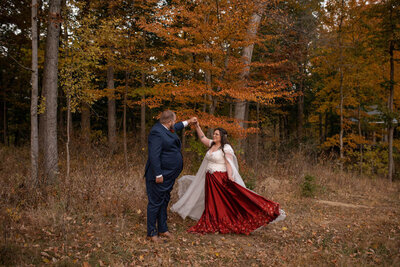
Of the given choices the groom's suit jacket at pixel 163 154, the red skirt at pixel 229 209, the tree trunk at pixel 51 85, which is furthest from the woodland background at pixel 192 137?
the groom's suit jacket at pixel 163 154

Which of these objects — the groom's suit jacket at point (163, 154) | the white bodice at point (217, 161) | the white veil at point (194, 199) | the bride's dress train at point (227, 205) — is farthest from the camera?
the white veil at point (194, 199)

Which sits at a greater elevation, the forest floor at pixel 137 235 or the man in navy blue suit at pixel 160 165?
the man in navy blue suit at pixel 160 165

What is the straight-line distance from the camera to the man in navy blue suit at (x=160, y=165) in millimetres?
4438

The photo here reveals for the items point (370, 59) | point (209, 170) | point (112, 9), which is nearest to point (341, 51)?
point (370, 59)

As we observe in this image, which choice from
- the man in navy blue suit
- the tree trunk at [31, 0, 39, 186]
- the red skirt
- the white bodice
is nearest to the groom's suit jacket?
the man in navy blue suit

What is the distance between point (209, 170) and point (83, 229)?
8.17 feet

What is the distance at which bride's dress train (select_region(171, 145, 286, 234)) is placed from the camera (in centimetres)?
523

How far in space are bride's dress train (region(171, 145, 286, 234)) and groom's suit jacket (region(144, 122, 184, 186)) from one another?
1.11 metres

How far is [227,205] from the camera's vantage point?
5.53 m

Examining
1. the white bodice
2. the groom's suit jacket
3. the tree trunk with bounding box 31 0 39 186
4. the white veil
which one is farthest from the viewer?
the tree trunk with bounding box 31 0 39 186

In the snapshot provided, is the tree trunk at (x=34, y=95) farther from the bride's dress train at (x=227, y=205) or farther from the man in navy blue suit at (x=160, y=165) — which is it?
the bride's dress train at (x=227, y=205)

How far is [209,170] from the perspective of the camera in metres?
5.67

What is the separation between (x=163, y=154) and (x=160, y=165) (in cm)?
19

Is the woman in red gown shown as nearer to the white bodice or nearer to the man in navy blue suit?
the white bodice
